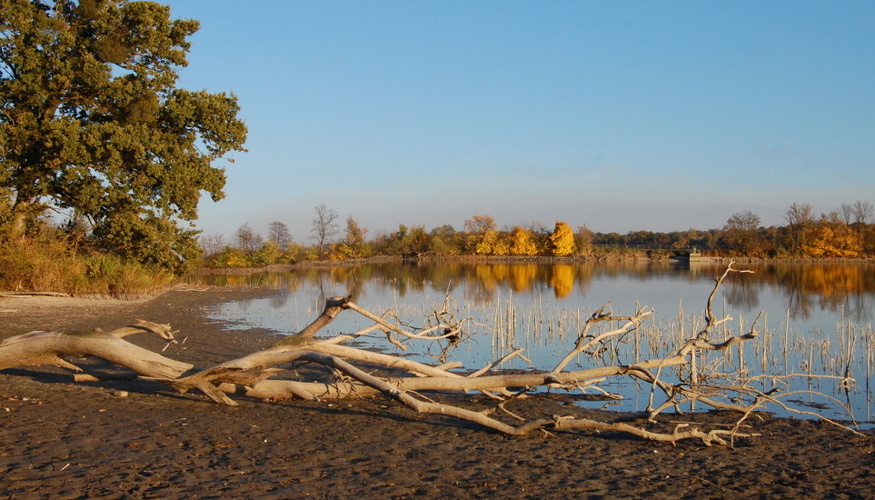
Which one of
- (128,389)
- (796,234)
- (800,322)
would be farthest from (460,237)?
(128,389)

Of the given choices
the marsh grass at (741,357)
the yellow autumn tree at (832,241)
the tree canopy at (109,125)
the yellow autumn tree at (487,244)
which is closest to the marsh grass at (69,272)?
the tree canopy at (109,125)

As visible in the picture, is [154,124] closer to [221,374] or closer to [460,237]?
[221,374]

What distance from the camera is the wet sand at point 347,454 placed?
4.90 m

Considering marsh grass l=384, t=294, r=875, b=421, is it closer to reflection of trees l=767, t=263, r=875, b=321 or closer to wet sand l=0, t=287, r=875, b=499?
wet sand l=0, t=287, r=875, b=499

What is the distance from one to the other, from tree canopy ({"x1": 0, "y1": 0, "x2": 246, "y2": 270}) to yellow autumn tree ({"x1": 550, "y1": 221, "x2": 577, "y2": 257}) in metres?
64.5

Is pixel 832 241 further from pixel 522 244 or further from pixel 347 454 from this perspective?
pixel 347 454

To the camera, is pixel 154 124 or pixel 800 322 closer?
pixel 800 322

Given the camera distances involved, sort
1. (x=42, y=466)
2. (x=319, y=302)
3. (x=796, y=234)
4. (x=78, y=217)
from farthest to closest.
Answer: (x=796, y=234)
(x=319, y=302)
(x=78, y=217)
(x=42, y=466)

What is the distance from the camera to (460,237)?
9006 cm

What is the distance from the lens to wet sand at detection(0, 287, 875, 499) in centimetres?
490

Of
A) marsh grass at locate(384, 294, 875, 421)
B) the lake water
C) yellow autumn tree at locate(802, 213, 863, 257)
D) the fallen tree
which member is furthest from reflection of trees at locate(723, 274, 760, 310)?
yellow autumn tree at locate(802, 213, 863, 257)

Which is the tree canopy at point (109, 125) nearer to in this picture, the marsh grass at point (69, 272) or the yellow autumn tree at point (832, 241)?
the marsh grass at point (69, 272)

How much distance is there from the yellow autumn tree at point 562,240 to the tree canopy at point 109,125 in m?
64.5

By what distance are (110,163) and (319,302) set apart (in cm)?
888
